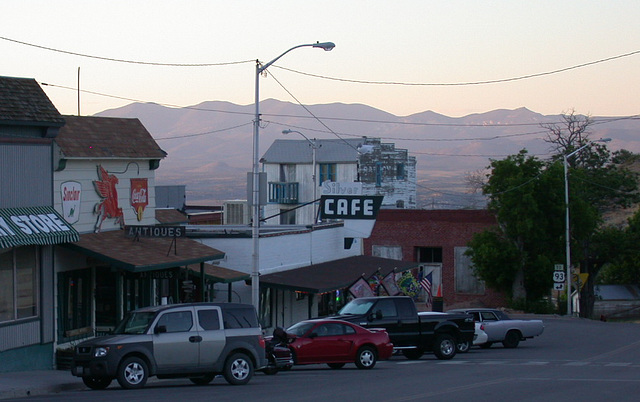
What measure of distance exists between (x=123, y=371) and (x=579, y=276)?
39581mm

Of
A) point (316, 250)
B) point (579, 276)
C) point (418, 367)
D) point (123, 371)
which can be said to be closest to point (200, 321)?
point (123, 371)

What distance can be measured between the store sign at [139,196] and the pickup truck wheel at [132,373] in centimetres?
962

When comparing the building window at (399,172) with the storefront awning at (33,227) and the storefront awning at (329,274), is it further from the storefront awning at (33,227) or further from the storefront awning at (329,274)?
the storefront awning at (33,227)

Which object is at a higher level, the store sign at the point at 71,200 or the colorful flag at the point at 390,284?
the store sign at the point at 71,200

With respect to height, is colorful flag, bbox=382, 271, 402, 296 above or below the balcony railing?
below

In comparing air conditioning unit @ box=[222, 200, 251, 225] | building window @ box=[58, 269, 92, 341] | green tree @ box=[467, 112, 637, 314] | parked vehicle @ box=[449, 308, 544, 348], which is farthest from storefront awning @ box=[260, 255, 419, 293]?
air conditioning unit @ box=[222, 200, 251, 225]

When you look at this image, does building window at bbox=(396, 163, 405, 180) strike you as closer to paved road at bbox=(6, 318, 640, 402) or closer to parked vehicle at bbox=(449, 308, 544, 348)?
parked vehicle at bbox=(449, 308, 544, 348)

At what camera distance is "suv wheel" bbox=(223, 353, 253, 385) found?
1830 cm

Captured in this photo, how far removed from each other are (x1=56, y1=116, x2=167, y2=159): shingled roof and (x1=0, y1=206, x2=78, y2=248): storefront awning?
1927 millimetres

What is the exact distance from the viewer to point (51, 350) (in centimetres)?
2155

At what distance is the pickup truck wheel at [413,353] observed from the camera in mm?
27009

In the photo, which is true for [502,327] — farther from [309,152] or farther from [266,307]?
[309,152]

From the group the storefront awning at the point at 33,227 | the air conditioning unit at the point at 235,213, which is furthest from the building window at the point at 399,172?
the storefront awning at the point at 33,227

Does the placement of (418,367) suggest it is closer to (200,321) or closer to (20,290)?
(200,321)
